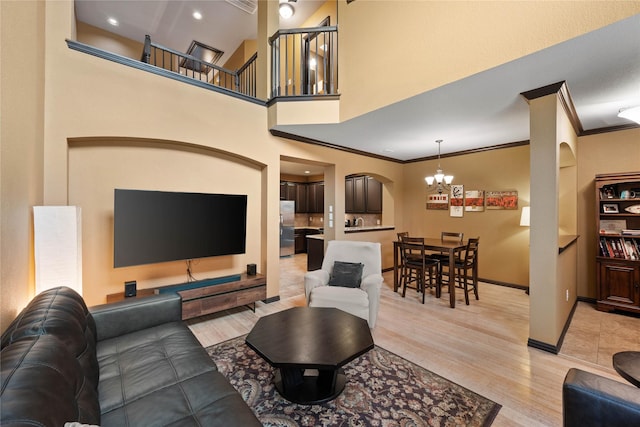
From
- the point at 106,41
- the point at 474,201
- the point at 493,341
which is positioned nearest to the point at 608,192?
the point at 474,201

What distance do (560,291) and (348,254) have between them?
236 cm

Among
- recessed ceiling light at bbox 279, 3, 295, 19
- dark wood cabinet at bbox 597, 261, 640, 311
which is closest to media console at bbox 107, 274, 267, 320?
recessed ceiling light at bbox 279, 3, 295, 19

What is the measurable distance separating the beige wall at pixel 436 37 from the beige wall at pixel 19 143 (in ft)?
9.87

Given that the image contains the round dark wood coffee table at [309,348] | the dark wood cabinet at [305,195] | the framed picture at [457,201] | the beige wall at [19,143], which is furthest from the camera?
the dark wood cabinet at [305,195]

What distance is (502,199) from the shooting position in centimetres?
495

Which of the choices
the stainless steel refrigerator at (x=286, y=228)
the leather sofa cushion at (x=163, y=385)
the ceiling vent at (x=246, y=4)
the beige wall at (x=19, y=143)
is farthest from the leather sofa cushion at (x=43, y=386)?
the stainless steel refrigerator at (x=286, y=228)

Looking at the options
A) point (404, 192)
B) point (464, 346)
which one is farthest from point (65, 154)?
point (404, 192)

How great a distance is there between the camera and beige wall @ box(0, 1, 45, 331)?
5.10ft

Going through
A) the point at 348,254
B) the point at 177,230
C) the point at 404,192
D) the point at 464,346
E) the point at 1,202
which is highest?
the point at 404,192

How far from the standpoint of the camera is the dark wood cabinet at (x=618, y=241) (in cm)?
351

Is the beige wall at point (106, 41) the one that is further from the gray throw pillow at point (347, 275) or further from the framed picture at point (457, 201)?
the framed picture at point (457, 201)

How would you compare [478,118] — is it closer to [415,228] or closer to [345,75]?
[345,75]

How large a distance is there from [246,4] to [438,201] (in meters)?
5.24

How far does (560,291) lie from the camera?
2.85m
